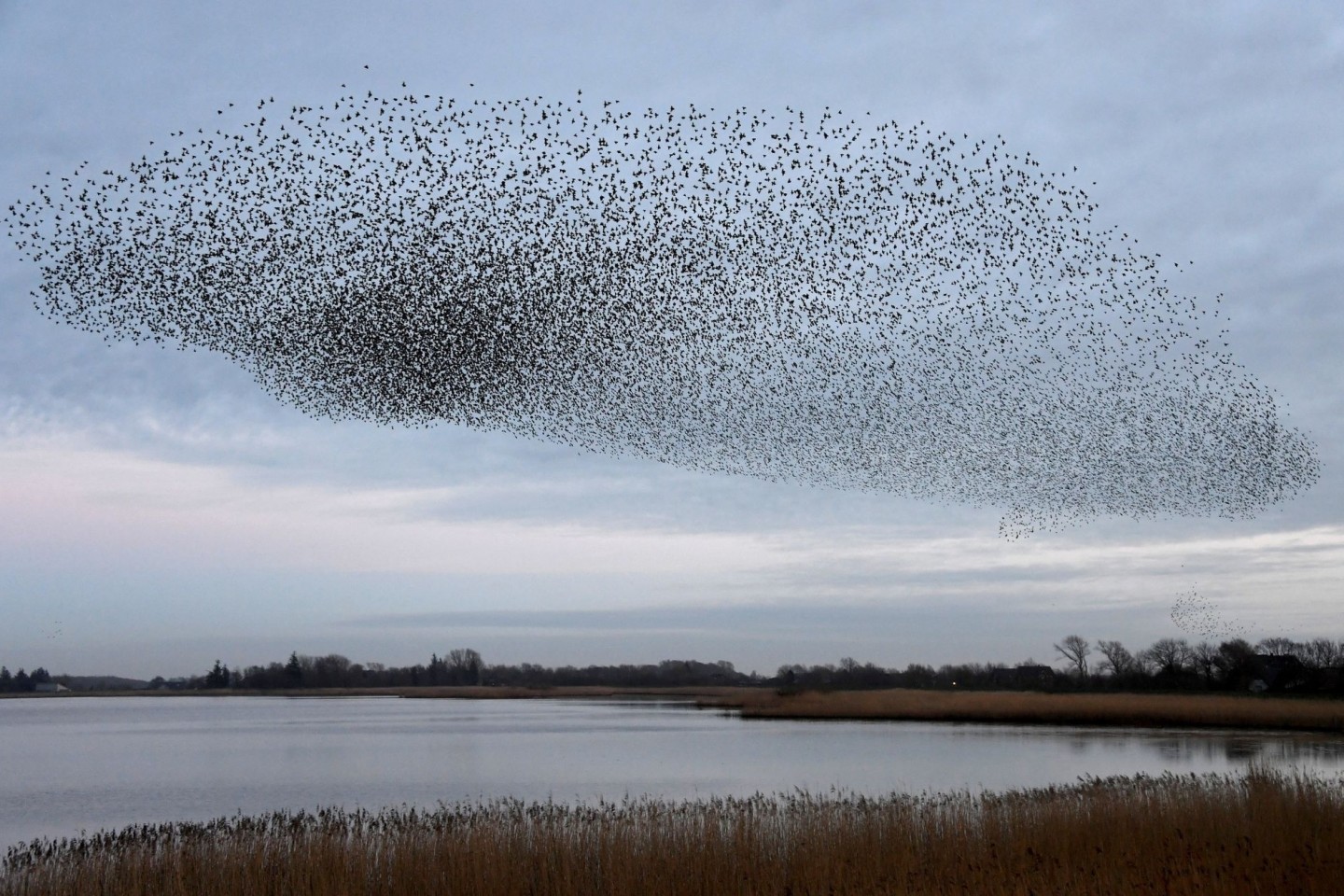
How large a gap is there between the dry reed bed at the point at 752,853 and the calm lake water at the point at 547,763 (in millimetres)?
6816

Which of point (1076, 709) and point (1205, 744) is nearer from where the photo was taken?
point (1205, 744)

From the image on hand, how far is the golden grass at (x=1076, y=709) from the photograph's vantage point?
159ft

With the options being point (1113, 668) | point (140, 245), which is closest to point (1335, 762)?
point (140, 245)

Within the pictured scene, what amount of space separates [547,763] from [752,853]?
23.5m

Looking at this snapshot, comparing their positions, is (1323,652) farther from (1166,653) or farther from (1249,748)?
(1249,748)

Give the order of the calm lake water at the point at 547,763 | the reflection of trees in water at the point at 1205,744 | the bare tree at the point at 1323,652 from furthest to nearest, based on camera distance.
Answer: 1. the bare tree at the point at 1323,652
2. the reflection of trees in water at the point at 1205,744
3. the calm lake water at the point at 547,763

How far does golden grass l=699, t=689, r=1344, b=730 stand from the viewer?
48.3 m

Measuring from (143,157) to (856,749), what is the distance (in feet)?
111

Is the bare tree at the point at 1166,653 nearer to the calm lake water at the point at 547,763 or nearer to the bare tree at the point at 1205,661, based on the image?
the bare tree at the point at 1205,661

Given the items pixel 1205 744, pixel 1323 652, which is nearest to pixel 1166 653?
pixel 1323 652

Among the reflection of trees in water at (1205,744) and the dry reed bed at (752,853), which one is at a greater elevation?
the dry reed bed at (752,853)

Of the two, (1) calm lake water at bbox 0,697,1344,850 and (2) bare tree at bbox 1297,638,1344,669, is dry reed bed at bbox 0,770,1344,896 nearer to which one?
(1) calm lake water at bbox 0,697,1344,850

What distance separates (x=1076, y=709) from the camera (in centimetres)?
5662

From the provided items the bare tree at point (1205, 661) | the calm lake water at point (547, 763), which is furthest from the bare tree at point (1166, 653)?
the calm lake water at point (547, 763)
